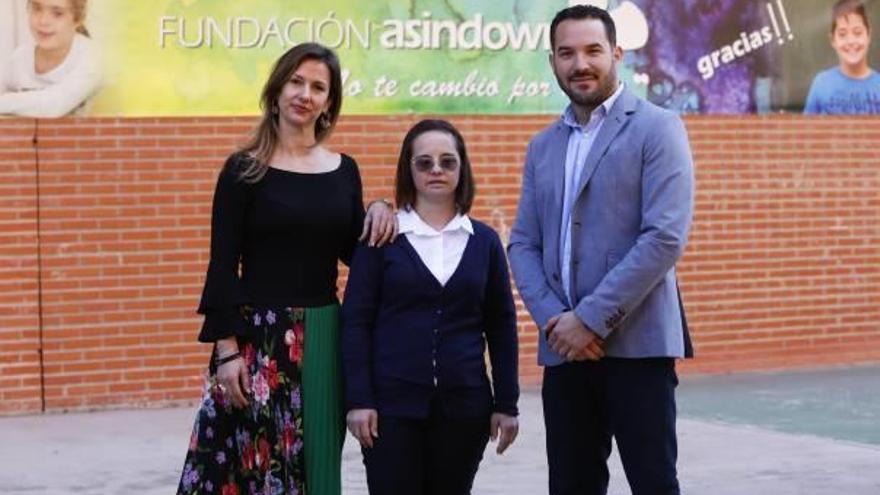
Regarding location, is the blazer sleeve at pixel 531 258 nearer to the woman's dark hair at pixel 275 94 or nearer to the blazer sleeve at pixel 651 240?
the blazer sleeve at pixel 651 240

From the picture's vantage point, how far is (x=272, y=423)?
212 inches

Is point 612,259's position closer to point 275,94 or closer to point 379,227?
point 379,227

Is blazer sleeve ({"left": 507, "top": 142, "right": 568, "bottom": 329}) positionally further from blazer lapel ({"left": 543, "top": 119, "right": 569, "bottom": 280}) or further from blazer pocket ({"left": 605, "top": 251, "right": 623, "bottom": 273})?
blazer pocket ({"left": 605, "top": 251, "right": 623, "bottom": 273})

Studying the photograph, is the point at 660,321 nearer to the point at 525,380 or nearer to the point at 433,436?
the point at 433,436

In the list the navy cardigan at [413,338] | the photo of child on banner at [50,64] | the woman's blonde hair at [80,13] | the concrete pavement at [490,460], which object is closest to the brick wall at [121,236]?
the photo of child on banner at [50,64]

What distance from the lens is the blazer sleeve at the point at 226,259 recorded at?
5.31m

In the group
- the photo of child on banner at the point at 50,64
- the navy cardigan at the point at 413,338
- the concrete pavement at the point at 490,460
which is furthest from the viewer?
the photo of child on banner at the point at 50,64

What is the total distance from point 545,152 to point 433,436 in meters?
1.00

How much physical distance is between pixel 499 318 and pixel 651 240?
0.62m

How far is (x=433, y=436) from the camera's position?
5.36m

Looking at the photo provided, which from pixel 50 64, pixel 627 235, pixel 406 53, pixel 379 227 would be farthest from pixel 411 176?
pixel 406 53

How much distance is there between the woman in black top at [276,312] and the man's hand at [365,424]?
0.55 ft

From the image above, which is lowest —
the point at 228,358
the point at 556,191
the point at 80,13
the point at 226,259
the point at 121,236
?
the point at 228,358

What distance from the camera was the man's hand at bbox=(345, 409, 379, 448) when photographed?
17.3ft
